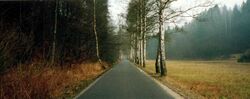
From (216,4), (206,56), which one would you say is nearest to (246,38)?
(206,56)

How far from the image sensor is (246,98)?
17.3m

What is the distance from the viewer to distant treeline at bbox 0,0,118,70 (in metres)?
15.0

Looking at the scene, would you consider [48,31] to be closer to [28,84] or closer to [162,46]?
[162,46]

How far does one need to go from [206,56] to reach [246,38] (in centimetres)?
2093

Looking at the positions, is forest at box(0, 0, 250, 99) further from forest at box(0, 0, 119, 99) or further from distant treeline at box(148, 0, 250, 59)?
distant treeline at box(148, 0, 250, 59)

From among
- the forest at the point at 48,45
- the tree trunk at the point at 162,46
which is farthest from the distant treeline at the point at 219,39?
the tree trunk at the point at 162,46

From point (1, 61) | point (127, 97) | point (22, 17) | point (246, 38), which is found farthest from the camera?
point (246, 38)

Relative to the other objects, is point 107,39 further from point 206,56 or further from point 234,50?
point 206,56

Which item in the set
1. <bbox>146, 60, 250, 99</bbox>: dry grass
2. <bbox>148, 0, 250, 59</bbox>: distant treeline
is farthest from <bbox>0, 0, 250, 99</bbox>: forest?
<bbox>148, 0, 250, 59</bbox>: distant treeline

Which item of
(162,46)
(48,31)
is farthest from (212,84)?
(48,31)

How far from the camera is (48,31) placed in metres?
28.5

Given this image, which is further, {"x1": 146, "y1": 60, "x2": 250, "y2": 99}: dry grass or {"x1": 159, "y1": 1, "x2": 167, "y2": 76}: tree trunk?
{"x1": 159, "y1": 1, "x2": 167, "y2": 76}: tree trunk

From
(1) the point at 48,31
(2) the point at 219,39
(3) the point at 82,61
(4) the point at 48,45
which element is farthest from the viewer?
(2) the point at 219,39

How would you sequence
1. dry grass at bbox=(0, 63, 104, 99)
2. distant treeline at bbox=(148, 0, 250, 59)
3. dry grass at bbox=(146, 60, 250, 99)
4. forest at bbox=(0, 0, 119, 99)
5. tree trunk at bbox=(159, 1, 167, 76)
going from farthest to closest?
distant treeline at bbox=(148, 0, 250, 59) < tree trunk at bbox=(159, 1, 167, 76) < dry grass at bbox=(146, 60, 250, 99) < forest at bbox=(0, 0, 119, 99) < dry grass at bbox=(0, 63, 104, 99)
